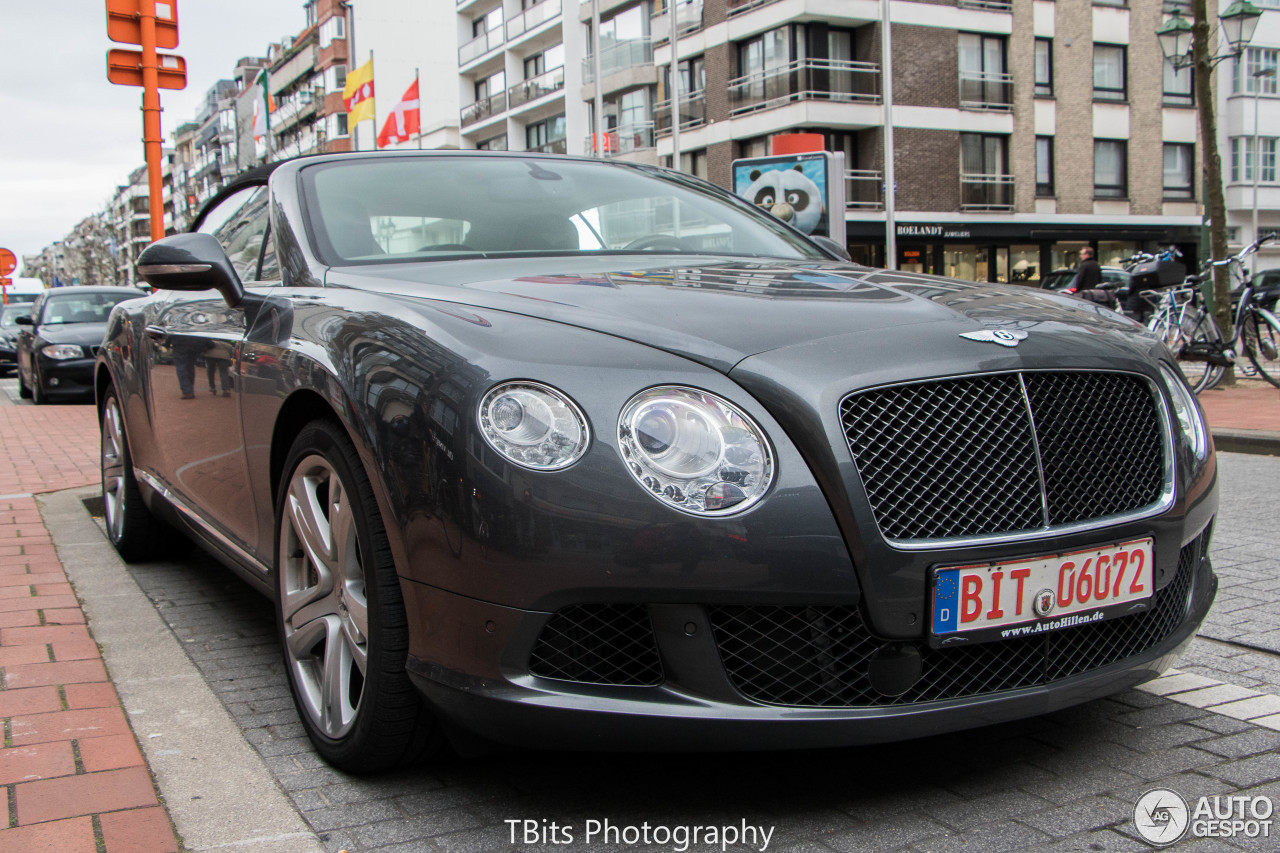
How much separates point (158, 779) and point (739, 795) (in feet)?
4.05

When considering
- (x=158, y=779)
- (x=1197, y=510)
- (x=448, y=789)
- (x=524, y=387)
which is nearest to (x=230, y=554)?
(x=158, y=779)

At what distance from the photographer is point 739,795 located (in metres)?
2.41

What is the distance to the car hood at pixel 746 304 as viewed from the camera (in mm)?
2291

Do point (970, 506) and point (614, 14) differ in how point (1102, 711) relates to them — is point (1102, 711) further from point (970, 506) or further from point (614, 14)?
point (614, 14)

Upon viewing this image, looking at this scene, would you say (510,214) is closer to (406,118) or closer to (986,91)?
(406,118)

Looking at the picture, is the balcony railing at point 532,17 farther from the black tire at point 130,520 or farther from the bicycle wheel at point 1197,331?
the black tire at point 130,520

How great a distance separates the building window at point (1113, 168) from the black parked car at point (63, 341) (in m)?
32.9

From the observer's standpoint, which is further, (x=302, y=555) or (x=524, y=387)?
(x=302, y=555)

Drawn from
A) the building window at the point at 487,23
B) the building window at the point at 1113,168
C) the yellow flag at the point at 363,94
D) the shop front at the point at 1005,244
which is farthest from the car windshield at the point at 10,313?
the building window at the point at 1113,168

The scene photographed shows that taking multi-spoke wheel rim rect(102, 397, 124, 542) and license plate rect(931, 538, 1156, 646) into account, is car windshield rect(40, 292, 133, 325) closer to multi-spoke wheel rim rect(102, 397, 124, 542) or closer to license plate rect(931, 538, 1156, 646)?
multi-spoke wheel rim rect(102, 397, 124, 542)

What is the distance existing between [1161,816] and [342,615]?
1.68 m

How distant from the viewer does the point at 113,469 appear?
204 inches

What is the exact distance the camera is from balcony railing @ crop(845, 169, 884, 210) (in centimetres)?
3519

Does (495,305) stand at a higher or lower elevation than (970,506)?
higher
